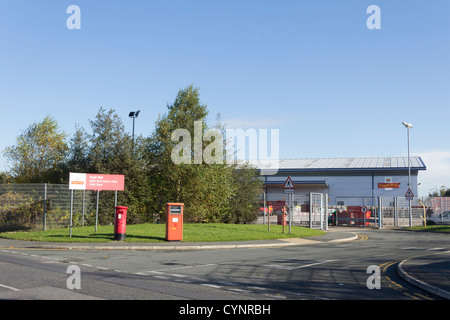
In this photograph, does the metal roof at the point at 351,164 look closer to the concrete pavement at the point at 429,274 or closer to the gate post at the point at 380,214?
the gate post at the point at 380,214

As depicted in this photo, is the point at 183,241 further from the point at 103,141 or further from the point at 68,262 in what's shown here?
the point at 103,141

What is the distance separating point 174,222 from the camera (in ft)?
61.9

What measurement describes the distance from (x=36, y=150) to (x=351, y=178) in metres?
45.8

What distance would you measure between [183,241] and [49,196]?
30.1 feet

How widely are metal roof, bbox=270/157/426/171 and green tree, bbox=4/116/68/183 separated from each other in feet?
132

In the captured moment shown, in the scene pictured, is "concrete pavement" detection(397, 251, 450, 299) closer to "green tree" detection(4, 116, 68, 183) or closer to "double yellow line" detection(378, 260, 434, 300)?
"double yellow line" detection(378, 260, 434, 300)

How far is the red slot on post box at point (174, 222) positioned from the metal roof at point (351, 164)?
163 feet

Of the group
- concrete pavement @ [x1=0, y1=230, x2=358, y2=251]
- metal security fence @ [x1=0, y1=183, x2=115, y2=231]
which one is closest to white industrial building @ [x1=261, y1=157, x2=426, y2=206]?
metal security fence @ [x1=0, y1=183, x2=115, y2=231]

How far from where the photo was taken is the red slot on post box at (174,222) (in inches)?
733

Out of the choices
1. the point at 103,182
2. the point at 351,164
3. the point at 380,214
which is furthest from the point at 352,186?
the point at 103,182

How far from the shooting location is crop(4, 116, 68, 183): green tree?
3494 centimetres

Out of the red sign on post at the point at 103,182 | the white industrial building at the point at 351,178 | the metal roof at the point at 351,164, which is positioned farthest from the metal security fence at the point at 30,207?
the metal roof at the point at 351,164

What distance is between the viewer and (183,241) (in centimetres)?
1909

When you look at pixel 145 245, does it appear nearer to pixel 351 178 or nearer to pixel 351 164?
pixel 351 178
